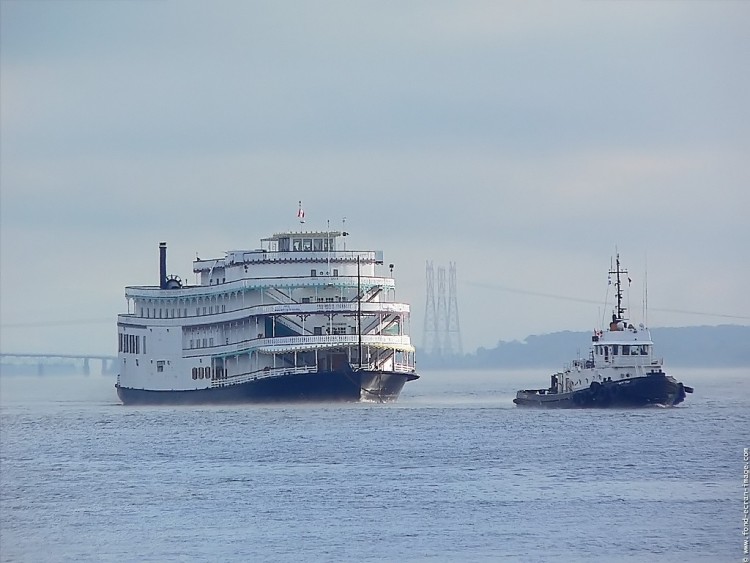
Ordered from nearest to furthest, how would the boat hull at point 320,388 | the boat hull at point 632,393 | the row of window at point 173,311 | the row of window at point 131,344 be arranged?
the boat hull at point 632,393
the boat hull at point 320,388
the row of window at point 173,311
the row of window at point 131,344

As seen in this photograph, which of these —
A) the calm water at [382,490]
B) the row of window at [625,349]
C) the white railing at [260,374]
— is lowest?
the calm water at [382,490]

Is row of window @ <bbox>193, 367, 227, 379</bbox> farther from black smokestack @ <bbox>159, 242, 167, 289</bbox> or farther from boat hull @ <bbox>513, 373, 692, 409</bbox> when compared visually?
boat hull @ <bbox>513, 373, 692, 409</bbox>

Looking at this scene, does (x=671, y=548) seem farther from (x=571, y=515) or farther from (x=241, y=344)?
(x=241, y=344)

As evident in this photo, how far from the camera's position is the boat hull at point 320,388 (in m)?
93.2

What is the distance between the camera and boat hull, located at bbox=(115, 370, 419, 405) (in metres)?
93.2

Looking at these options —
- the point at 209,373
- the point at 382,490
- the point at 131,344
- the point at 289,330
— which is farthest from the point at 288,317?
the point at 382,490

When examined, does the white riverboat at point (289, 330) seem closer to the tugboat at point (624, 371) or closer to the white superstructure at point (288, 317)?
the white superstructure at point (288, 317)

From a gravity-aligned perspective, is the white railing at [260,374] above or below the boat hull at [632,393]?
above

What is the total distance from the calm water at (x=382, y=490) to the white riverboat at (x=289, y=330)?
13.8 meters

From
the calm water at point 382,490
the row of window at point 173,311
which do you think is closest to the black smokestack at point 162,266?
the row of window at point 173,311

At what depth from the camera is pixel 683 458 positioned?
189 feet

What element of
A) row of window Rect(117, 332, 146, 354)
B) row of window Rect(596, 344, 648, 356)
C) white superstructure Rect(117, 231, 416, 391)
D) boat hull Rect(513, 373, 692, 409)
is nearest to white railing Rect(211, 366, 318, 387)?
white superstructure Rect(117, 231, 416, 391)

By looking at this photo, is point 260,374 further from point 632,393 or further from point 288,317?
point 632,393

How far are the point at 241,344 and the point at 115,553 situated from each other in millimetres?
59898
